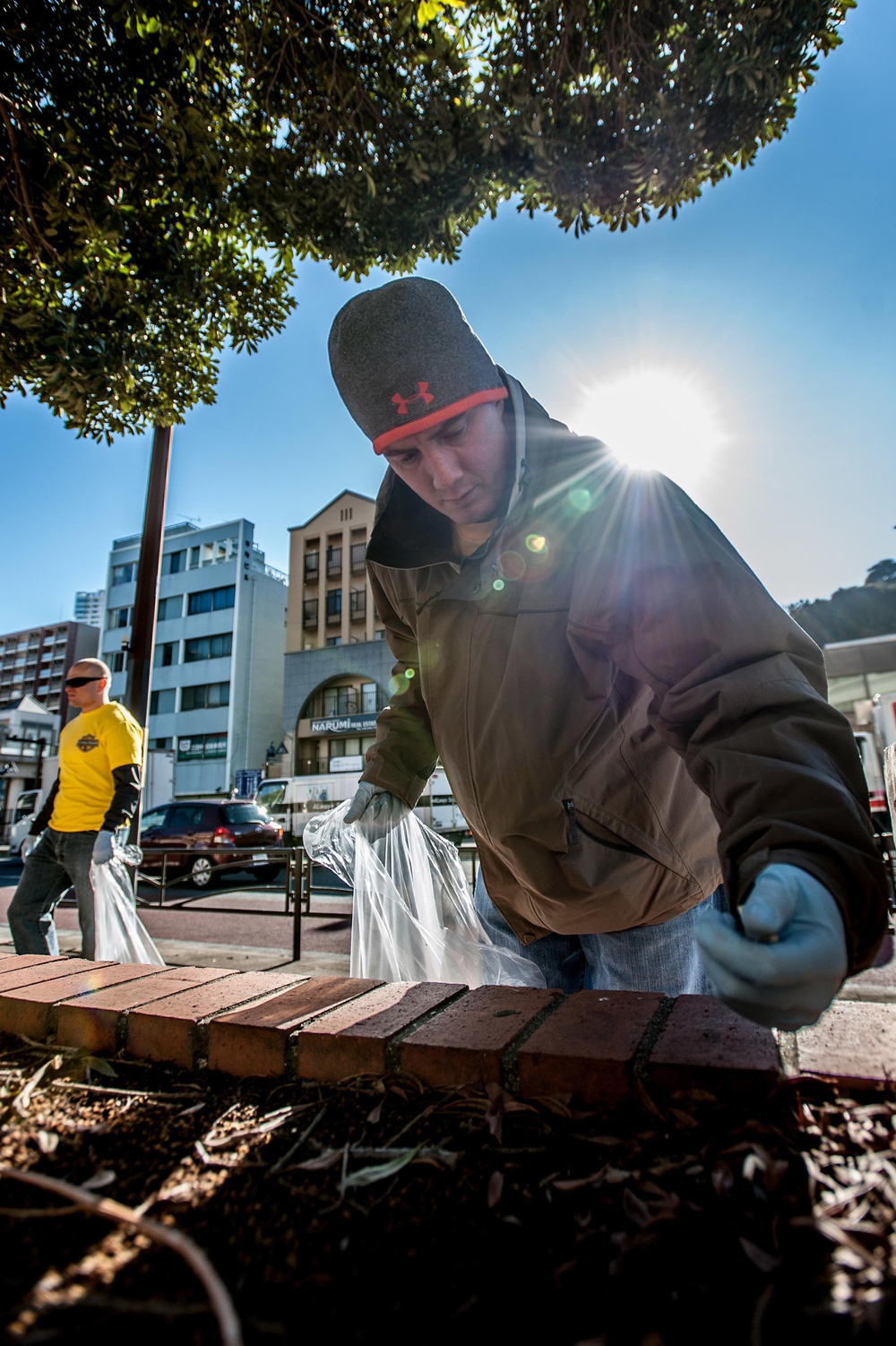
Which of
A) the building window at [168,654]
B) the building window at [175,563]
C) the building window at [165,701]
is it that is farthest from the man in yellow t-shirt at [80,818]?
the building window at [175,563]

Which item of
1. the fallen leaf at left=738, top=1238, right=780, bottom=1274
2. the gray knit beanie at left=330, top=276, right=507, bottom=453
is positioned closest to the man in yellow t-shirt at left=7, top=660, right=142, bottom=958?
the gray knit beanie at left=330, top=276, right=507, bottom=453

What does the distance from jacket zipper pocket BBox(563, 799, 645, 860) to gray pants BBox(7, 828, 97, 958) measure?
3709 millimetres

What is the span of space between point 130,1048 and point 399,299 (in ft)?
5.84

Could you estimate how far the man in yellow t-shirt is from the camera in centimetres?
409

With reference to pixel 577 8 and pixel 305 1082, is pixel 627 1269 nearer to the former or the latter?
pixel 305 1082

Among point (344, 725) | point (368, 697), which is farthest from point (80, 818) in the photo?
point (368, 697)

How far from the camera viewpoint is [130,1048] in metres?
1.30

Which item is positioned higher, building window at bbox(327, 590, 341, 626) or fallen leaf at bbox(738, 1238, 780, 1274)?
building window at bbox(327, 590, 341, 626)

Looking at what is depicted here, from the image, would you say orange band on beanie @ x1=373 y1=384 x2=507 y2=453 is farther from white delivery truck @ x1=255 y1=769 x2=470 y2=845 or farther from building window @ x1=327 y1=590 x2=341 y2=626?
building window @ x1=327 y1=590 x2=341 y2=626

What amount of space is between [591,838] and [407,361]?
3.95 feet

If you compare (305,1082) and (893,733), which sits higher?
(893,733)

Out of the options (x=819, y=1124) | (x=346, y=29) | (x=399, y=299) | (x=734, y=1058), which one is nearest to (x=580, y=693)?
(x=734, y=1058)

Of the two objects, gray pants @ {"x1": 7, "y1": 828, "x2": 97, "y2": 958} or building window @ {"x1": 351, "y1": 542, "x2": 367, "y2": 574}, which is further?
building window @ {"x1": 351, "y1": 542, "x2": 367, "y2": 574}

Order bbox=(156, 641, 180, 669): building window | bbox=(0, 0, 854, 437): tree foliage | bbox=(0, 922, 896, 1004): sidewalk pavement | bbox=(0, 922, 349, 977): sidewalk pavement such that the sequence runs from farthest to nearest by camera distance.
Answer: bbox=(156, 641, 180, 669): building window, bbox=(0, 922, 349, 977): sidewalk pavement, bbox=(0, 922, 896, 1004): sidewalk pavement, bbox=(0, 0, 854, 437): tree foliage
